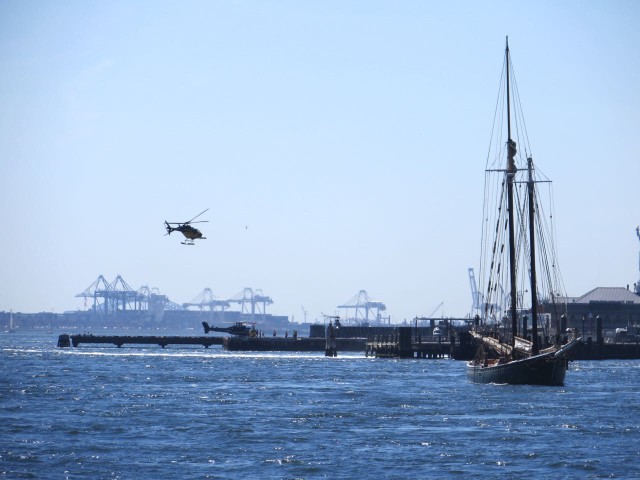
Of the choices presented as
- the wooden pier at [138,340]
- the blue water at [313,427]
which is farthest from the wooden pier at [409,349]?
the blue water at [313,427]

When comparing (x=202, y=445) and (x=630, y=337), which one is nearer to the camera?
(x=202, y=445)

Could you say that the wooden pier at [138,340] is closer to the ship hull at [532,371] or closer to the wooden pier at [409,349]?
the wooden pier at [409,349]

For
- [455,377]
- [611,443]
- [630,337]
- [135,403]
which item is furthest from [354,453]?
[630,337]

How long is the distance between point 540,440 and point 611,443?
276 centimetres

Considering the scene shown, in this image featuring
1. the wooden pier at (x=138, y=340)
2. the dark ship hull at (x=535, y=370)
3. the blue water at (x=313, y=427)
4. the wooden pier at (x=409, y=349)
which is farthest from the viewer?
the wooden pier at (x=138, y=340)

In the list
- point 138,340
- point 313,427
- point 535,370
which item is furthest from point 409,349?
point 313,427

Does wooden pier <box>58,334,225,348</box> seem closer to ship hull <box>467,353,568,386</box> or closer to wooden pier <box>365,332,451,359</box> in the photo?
wooden pier <box>365,332,451,359</box>

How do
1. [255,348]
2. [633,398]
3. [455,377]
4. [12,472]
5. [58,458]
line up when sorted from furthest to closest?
[255,348] < [455,377] < [633,398] < [58,458] < [12,472]

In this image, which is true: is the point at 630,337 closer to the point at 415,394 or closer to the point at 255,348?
the point at 255,348

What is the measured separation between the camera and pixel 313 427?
5284 centimetres

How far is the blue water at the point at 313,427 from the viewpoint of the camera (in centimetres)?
4103

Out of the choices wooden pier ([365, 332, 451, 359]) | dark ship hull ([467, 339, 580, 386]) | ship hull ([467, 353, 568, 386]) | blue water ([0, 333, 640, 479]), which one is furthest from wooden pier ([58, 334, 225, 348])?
dark ship hull ([467, 339, 580, 386])

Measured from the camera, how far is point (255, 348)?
158750 mm

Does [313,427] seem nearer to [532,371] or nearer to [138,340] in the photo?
[532,371]
